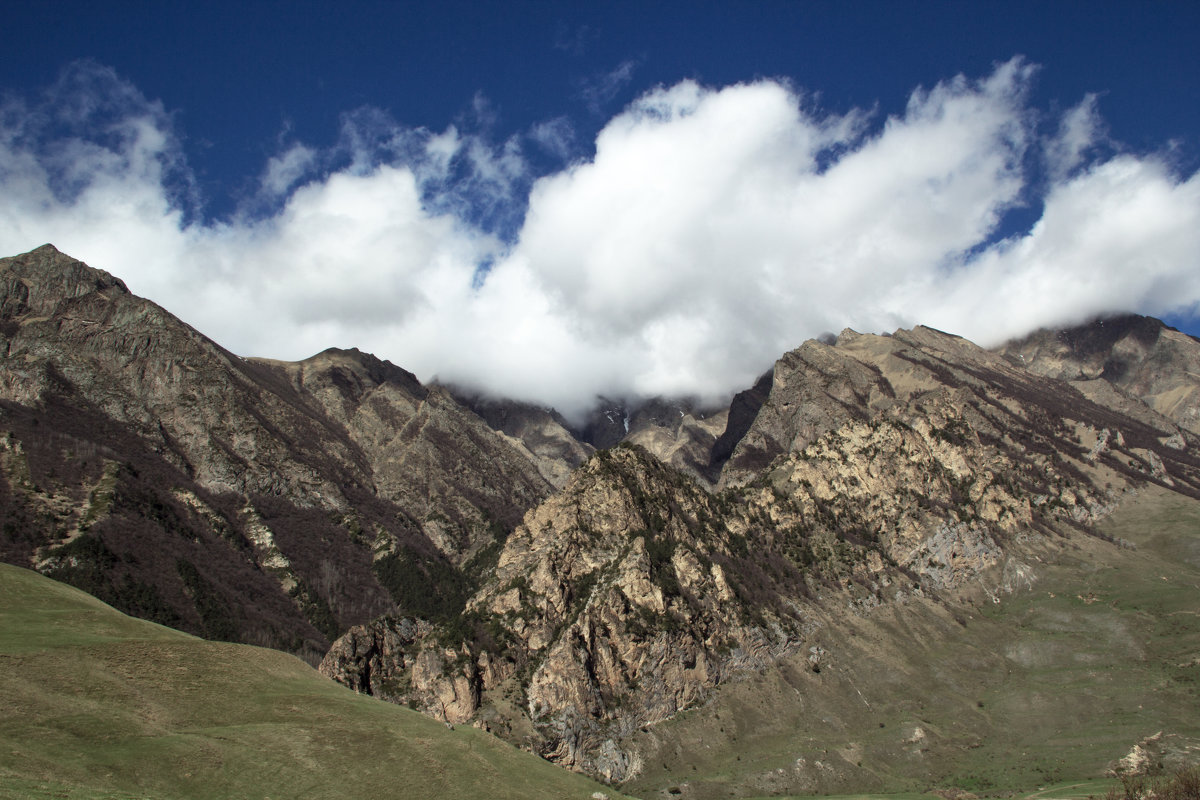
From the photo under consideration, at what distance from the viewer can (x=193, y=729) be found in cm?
6962

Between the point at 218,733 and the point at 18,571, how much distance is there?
60976 millimetres

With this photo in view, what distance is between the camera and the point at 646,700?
19925 cm

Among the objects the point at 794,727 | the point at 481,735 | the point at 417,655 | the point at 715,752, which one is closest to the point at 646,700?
the point at 715,752

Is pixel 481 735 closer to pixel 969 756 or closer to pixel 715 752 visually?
pixel 715 752

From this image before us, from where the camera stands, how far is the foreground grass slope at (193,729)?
2298 inches

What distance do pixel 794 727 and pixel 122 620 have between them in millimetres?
171716

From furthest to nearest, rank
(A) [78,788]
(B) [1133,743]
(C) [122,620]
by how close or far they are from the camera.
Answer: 1. (B) [1133,743]
2. (C) [122,620]
3. (A) [78,788]

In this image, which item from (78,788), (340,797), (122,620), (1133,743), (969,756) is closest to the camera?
(78,788)

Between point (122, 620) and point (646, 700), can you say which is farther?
point (646, 700)

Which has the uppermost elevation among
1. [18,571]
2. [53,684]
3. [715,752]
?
[18,571]

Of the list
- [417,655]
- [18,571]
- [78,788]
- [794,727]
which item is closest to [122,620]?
[18,571]

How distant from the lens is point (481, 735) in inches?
3720

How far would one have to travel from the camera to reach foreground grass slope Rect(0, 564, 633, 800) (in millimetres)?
58375

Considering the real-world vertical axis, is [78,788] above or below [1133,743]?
below
